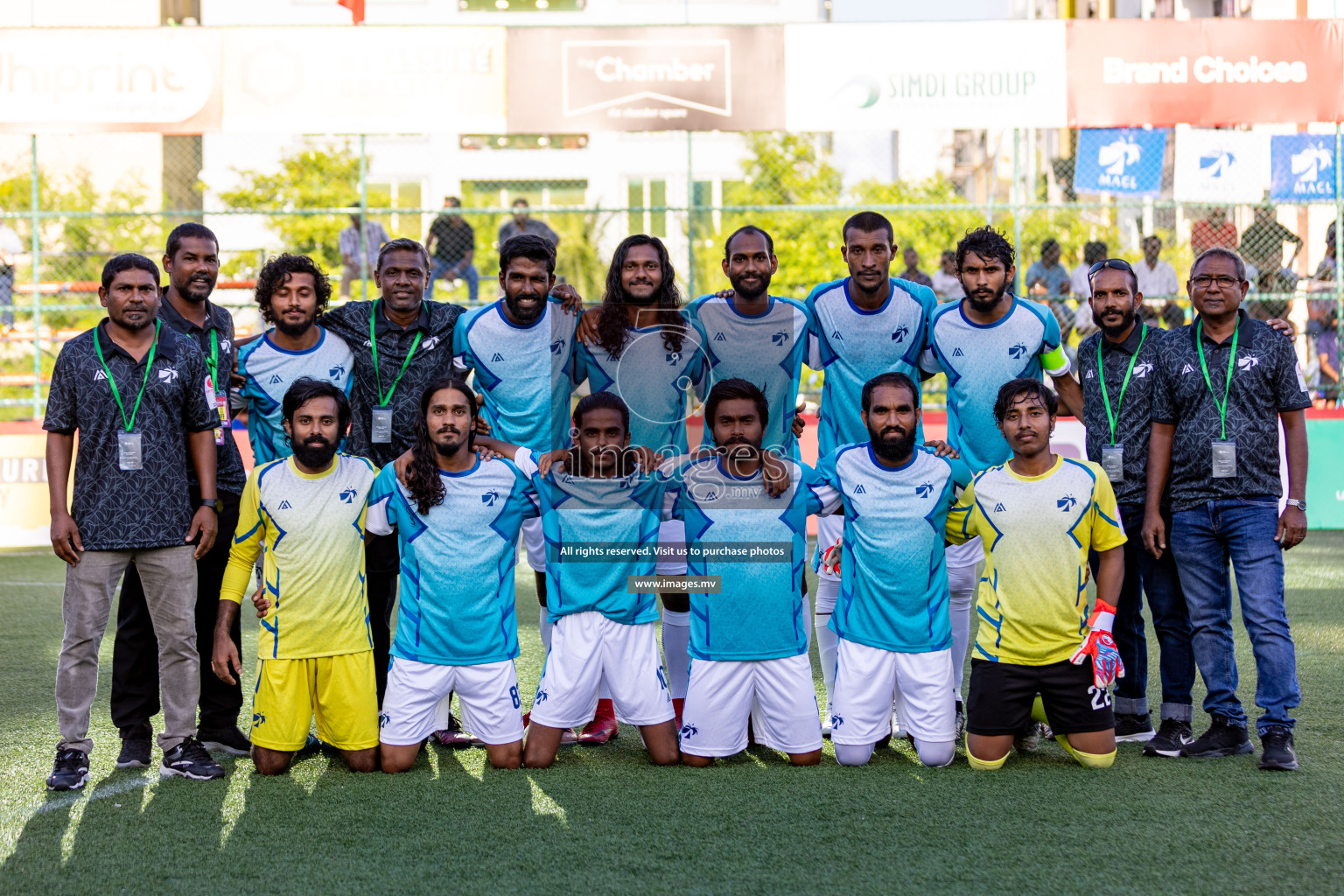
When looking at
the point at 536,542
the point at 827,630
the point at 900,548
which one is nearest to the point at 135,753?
the point at 536,542

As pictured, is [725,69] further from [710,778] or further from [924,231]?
[710,778]

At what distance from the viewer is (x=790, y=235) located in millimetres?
20922

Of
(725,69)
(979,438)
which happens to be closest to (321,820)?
(979,438)

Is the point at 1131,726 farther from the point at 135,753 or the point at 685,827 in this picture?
the point at 135,753

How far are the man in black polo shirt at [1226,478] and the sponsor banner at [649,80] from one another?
7951 millimetres

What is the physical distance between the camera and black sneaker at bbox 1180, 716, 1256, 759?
504 cm

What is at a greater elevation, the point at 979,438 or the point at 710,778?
the point at 979,438

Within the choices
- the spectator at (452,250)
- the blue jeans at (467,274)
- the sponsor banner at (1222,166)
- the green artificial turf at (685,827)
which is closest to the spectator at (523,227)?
the spectator at (452,250)

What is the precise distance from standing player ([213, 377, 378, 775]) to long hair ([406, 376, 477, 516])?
26 centimetres

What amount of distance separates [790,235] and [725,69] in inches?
333

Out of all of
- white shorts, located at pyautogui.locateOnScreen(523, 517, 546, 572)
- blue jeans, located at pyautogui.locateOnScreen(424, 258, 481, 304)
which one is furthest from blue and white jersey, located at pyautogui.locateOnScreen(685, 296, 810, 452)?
blue jeans, located at pyautogui.locateOnScreen(424, 258, 481, 304)

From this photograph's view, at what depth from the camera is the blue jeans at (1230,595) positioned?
16.3 ft

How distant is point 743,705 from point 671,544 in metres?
0.70

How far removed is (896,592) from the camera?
16.5 feet
